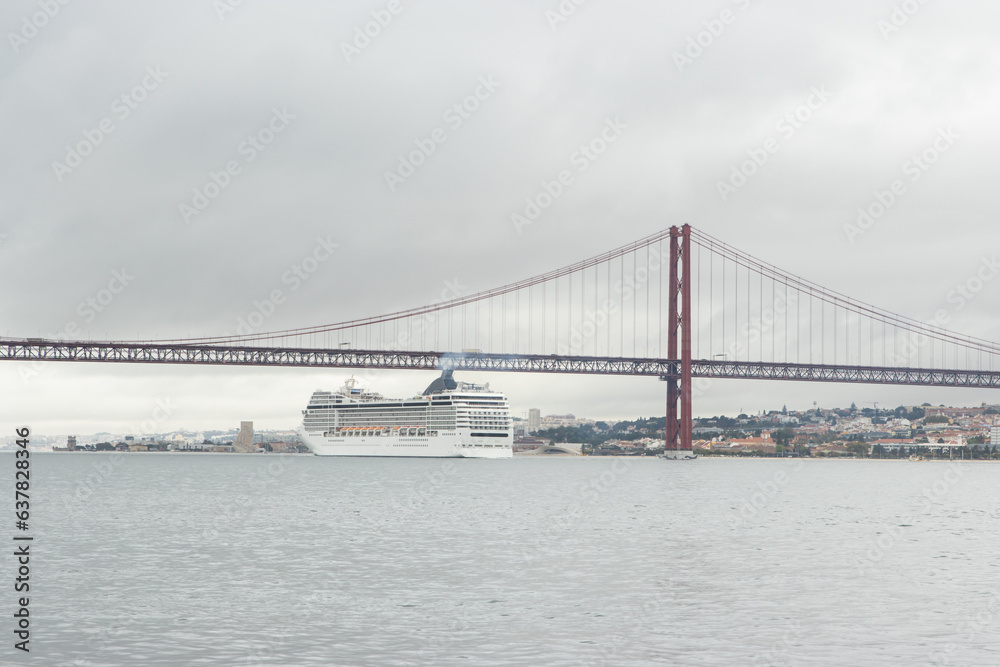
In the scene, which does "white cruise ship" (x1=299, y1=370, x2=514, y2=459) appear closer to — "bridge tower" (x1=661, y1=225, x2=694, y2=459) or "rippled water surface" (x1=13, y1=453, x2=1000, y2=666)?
"bridge tower" (x1=661, y1=225, x2=694, y2=459)

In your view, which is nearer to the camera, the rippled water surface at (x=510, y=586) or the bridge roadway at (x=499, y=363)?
the rippled water surface at (x=510, y=586)

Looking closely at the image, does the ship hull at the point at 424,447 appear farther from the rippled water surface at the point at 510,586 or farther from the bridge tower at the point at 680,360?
the rippled water surface at the point at 510,586

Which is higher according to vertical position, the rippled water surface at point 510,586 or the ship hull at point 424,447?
the rippled water surface at point 510,586

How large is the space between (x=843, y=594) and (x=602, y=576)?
3.91 m

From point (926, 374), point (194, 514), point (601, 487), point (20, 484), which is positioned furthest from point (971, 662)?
point (926, 374)

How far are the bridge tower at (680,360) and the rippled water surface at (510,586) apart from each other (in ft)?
127

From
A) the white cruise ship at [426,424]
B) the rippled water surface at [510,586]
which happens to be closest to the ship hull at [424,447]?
the white cruise ship at [426,424]

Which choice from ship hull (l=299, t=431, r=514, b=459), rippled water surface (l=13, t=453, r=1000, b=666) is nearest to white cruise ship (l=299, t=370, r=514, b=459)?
ship hull (l=299, t=431, r=514, b=459)

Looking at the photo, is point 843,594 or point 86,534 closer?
point 843,594

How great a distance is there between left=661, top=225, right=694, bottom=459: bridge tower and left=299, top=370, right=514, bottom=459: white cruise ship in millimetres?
20496

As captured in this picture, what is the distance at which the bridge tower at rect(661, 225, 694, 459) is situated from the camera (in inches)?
2840

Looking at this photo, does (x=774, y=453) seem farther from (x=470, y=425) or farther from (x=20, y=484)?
(x=20, y=484)

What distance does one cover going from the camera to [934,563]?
19828 millimetres

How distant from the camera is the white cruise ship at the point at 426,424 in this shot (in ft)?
299
